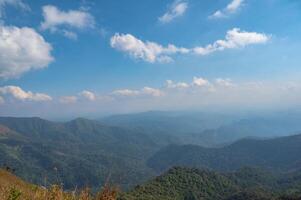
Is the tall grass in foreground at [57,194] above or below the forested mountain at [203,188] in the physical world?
above

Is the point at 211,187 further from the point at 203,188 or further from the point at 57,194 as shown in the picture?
the point at 57,194

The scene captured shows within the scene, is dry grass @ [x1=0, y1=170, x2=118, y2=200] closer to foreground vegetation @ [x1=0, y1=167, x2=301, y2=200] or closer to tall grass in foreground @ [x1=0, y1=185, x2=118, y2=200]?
tall grass in foreground @ [x1=0, y1=185, x2=118, y2=200]

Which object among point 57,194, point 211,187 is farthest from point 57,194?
point 211,187

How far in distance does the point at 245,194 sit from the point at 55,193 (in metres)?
118

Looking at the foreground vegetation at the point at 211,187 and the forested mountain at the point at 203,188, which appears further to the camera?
the forested mountain at the point at 203,188

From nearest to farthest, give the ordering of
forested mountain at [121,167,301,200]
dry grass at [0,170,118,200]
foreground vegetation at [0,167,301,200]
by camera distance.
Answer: dry grass at [0,170,118,200] → foreground vegetation at [0,167,301,200] → forested mountain at [121,167,301,200]

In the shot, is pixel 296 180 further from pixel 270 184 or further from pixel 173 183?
pixel 173 183

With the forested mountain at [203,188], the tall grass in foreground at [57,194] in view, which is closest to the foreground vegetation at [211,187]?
the forested mountain at [203,188]

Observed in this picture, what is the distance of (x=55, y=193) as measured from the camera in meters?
5.61

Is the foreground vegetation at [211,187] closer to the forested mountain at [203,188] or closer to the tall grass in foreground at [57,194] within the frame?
the forested mountain at [203,188]

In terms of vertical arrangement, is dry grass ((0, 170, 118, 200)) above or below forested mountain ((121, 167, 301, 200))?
above

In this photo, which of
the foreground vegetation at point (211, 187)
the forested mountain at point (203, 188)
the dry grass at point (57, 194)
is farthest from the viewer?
the forested mountain at point (203, 188)

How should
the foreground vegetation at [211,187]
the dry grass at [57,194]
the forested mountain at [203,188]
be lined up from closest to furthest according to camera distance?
the dry grass at [57,194] < the foreground vegetation at [211,187] < the forested mountain at [203,188]

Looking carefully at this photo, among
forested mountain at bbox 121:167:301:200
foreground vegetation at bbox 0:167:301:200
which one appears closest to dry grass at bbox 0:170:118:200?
foreground vegetation at bbox 0:167:301:200
